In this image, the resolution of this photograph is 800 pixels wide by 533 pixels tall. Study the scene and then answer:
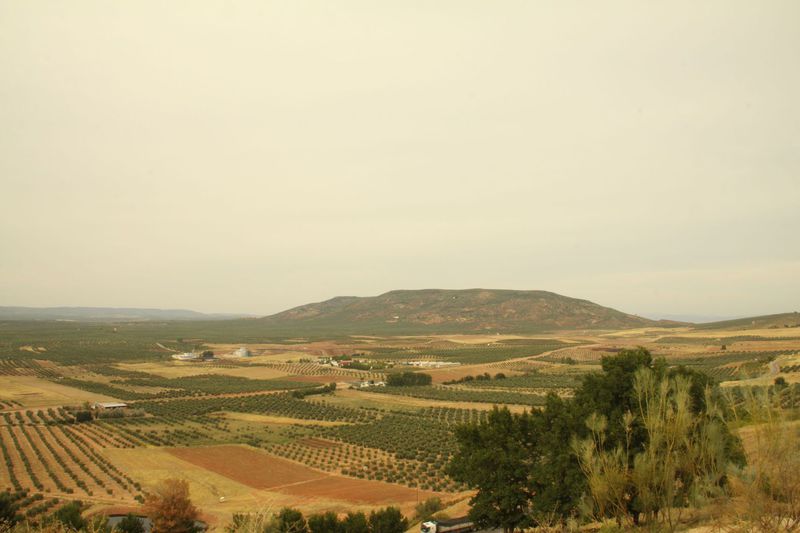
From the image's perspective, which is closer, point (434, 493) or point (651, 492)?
point (651, 492)

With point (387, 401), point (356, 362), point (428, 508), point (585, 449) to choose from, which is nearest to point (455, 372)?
point (356, 362)

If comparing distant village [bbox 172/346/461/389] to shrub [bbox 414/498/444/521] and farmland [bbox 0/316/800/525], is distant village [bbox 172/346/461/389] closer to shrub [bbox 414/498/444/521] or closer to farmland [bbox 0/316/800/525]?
farmland [bbox 0/316/800/525]

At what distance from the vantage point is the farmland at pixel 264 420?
37.7 metres

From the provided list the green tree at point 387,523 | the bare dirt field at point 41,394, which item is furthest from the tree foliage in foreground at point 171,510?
the bare dirt field at point 41,394

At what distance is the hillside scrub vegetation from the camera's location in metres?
12.7

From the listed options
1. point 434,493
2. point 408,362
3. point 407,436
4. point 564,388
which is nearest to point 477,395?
point 564,388

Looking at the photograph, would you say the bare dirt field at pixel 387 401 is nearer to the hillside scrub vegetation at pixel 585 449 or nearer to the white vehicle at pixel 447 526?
the white vehicle at pixel 447 526

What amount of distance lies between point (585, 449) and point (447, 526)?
14.4 m

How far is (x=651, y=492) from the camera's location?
40.1 ft

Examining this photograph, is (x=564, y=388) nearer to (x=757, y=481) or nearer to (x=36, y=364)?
(x=757, y=481)

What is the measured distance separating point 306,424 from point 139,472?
22861mm

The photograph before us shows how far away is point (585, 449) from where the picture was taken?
14398 mm

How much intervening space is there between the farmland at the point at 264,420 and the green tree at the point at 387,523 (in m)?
5.74

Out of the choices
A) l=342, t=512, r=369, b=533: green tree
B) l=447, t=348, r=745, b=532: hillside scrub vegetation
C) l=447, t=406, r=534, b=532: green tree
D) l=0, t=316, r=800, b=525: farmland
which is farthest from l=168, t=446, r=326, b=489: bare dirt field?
l=447, t=348, r=745, b=532: hillside scrub vegetation
